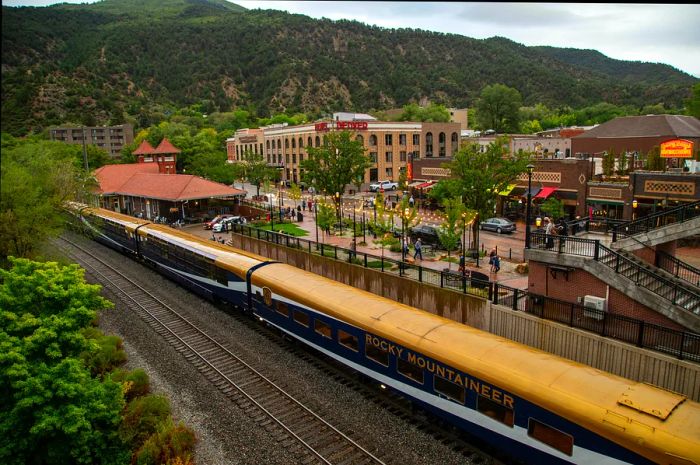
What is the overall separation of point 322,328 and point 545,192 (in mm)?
28220

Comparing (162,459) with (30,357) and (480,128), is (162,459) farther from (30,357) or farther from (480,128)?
(480,128)

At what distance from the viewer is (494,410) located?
1216cm

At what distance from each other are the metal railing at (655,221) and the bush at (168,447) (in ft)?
52.7

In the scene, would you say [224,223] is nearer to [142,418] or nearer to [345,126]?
[345,126]

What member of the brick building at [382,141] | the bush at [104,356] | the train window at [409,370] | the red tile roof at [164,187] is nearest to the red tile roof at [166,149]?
the red tile roof at [164,187]

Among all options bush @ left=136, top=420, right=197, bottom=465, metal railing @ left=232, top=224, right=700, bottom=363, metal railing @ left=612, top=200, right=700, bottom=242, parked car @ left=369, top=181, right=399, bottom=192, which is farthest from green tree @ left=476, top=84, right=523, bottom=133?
bush @ left=136, top=420, right=197, bottom=465

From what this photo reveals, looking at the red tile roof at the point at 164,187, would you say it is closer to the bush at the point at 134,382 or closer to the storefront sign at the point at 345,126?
the storefront sign at the point at 345,126

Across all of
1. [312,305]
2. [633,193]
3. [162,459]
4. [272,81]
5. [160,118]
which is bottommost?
[162,459]

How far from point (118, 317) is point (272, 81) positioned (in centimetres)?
18603

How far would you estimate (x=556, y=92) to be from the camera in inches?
7338

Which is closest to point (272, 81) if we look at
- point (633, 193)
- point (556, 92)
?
point (556, 92)

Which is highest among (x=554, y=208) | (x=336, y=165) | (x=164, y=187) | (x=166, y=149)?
(x=166, y=149)

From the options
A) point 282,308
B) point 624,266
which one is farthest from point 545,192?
point 282,308

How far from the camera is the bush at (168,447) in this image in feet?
44.5
